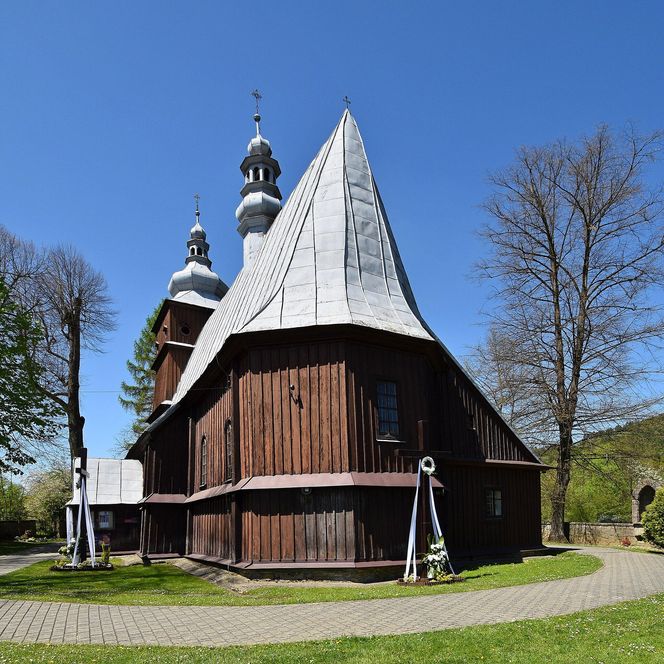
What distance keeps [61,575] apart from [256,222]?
796 inches

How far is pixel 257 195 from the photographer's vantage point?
32.8m

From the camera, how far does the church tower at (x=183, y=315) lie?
103ft

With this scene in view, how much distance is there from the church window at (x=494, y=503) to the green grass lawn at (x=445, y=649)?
10169 mm

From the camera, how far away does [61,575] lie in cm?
1669

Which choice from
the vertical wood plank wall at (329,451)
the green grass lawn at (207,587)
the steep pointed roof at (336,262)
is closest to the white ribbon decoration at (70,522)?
the green grass lawn at (207,587)

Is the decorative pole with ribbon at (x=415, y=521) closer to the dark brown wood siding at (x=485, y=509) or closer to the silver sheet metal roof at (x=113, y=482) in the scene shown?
the dark brown wood siding at (x=485, y=509)

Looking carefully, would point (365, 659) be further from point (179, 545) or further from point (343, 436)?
point (179, 545)

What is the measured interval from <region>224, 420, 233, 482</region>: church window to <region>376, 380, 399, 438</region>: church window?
13.4 feet

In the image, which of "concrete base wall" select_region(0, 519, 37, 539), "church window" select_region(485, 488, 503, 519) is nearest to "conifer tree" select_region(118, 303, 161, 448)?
"concrete base wall" select_region(0, 519, 37, 539)

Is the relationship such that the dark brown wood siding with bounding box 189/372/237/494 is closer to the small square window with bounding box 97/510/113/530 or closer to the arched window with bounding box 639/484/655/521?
the small square window with bounding box 97/510/113/530

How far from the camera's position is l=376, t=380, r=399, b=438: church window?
15125 mm

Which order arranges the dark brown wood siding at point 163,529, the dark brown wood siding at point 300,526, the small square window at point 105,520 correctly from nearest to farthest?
Result: the dark brown wood siding at point 300,526, the dark brown wood siding at point 163,529, the small square window at point 105,520

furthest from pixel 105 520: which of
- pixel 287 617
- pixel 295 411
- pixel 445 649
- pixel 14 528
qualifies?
pixel 445 649

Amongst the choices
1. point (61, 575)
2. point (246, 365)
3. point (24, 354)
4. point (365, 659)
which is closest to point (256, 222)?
point (24, 354)
